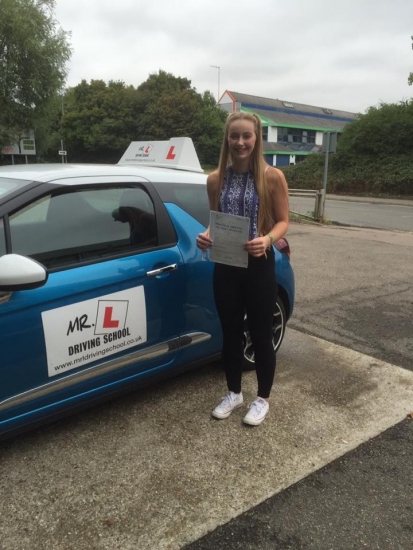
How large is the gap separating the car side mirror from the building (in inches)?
2098

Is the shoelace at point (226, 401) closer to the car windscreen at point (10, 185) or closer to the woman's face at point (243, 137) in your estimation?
the woman's face at point (243, 137)

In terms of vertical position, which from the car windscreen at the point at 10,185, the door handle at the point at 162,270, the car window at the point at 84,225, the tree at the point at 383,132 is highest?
the tree at the point at 383,132

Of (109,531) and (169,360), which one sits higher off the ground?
(169,360)

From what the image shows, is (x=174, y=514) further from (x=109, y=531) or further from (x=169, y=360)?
(x=169, y=360)

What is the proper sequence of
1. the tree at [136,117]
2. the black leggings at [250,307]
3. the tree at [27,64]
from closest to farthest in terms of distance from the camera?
1. the black leggings at [250,307]
2. the tree at [27,64]
3. the tree at [136,117]

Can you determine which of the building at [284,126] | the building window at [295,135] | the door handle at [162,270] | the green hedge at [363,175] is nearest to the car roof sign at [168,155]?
the door handle at [162,270]

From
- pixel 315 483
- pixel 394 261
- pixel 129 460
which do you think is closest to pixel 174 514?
pixel 129 460

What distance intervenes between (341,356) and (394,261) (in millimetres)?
4466

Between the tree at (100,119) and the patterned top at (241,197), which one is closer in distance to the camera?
the patterned top at (241,197)

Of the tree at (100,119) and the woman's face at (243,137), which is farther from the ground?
the tree at (100,119)

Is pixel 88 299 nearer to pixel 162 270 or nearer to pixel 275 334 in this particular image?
pixel 162 270

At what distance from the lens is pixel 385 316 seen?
494 centimetres

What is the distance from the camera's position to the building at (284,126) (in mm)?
57688

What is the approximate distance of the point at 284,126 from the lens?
59.0 metres
